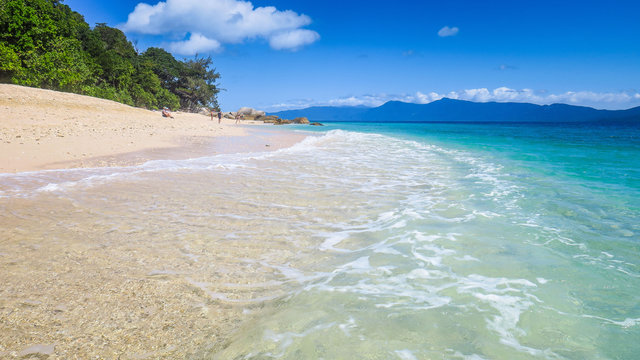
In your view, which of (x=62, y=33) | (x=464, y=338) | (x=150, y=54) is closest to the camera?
(x=464, y=338)

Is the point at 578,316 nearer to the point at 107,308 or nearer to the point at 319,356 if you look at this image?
the point at 319,356

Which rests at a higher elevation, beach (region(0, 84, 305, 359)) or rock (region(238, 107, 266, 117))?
rock (region(238, 107, 266, 117))

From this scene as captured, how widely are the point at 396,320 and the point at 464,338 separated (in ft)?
1.80

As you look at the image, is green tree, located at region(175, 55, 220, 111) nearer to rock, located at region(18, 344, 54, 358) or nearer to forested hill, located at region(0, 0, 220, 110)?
forested hill, located at region(0, 0, 220, 110)

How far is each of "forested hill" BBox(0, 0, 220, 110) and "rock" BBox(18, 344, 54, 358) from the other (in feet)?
117

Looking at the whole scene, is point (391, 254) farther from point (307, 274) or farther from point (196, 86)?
Result: point (196, 86)

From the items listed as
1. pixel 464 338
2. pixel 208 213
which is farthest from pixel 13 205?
pixel 464 338

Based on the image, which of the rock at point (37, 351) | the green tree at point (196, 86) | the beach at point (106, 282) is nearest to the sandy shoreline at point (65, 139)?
the beach at point (106, 282)

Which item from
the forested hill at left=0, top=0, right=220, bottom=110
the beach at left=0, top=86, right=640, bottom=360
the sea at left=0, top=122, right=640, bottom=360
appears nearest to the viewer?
the beach at left=0, top=86, right=640, bottom=360

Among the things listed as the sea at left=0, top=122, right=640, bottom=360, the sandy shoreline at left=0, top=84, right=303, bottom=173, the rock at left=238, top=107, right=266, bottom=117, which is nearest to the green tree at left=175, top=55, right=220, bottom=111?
the rock at left=238, top=107, right=266, bottom=117

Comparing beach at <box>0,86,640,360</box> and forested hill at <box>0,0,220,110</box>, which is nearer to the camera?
beach at <box>0,86,640,360</box>

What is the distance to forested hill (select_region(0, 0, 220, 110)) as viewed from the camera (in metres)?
28.6

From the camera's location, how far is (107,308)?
2.78 meters

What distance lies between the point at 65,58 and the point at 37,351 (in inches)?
1556
